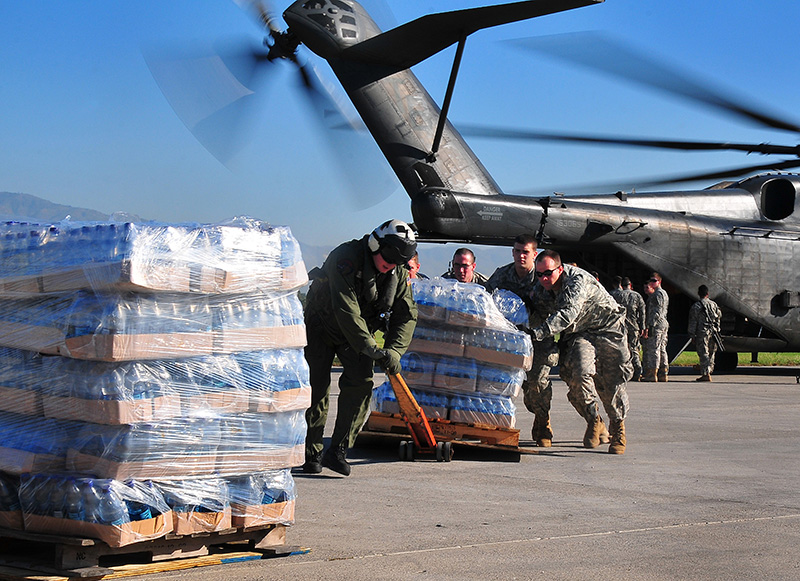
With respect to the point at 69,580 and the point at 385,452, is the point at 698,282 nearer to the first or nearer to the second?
the point at 385,452

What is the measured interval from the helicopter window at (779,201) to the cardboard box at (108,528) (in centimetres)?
A: 1692

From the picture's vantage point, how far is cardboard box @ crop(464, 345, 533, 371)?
780cm

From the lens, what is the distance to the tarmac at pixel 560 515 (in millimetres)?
4207

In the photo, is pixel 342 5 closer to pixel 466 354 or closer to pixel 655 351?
pixel 655 351

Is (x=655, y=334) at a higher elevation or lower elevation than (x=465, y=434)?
higher

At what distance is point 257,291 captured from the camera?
4500 millimetres

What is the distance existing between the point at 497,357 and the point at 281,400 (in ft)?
11.7

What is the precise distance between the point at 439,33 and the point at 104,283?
10725mm

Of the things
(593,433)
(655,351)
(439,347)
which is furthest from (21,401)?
(655,351)

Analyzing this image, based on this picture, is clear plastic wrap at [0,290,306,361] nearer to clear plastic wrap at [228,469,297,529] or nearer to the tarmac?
clear plastic wrap at [228,469,297,529]

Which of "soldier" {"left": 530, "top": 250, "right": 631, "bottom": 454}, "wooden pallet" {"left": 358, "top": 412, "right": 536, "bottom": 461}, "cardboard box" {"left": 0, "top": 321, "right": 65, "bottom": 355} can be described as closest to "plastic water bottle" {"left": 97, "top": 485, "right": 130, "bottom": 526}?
"cardboard box" {"left": 0, "top": 321, "right": 65, "bottom": 355}

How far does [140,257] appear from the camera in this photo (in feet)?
13.1

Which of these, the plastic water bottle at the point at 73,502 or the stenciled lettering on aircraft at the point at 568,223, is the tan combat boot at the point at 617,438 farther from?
the stenciled lettering on aircraft at the point at 568,223

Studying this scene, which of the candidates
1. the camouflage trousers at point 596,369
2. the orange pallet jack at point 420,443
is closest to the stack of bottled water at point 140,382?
the orange pallet jack at point 420,443
